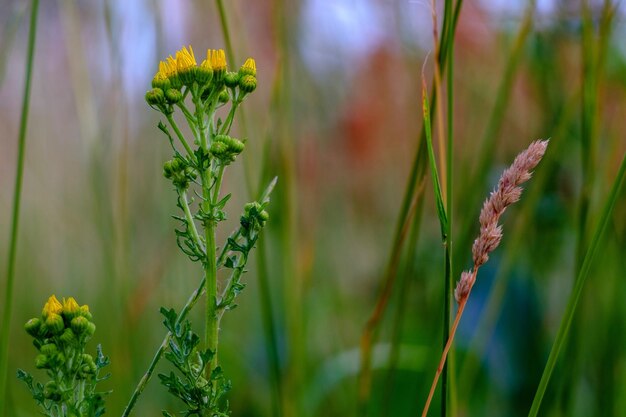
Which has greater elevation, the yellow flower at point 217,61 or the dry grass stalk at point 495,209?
the yellow flower at point 217,61

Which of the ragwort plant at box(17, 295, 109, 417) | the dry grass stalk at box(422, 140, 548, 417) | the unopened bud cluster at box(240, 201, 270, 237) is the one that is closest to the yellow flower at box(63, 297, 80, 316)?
the ragwort plant at box(17, 295, 109, 417)

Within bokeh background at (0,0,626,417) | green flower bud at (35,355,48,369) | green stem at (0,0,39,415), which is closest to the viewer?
green flower bud at (35,355,48,369)

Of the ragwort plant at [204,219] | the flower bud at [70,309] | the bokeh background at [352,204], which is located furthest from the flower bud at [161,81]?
the bokeh background at [352,204]

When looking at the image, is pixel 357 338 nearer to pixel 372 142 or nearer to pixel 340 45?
pixel 340 45

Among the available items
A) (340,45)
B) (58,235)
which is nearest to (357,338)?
(340,45)

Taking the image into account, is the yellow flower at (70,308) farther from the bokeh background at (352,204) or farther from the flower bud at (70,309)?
the bokeh background at (352,204)

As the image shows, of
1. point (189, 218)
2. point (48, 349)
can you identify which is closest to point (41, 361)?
point (48, 349)

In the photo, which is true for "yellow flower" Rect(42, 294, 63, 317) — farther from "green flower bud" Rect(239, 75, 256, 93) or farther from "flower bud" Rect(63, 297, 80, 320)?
"green flower bud" Rect(239, 75, 256, 93)

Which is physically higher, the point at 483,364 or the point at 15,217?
the point at 15,217
